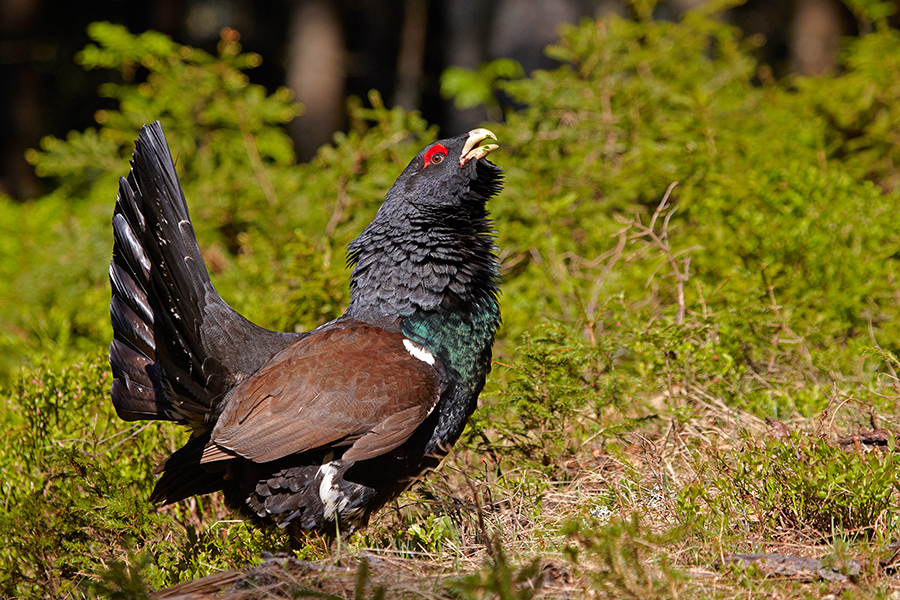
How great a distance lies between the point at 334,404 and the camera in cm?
305

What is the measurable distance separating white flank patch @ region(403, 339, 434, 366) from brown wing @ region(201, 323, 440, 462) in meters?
0.03

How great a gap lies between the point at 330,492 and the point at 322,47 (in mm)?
10593

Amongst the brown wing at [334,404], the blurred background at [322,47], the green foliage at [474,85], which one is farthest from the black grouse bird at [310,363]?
the blurred background at [322,47]

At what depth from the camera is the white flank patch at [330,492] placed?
3.08m

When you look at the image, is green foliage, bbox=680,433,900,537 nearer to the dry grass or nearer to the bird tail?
the dry grass

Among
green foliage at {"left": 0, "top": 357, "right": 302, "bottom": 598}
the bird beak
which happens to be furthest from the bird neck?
green foliage at {"left": 0, "top": 357, "right": 302, "bottom": 598}

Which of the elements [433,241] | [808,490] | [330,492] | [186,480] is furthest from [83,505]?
[808,490]

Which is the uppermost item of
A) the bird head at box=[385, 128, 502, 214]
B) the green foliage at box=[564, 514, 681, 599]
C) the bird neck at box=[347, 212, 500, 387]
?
the bird head at box=[385, 128, 502, 214]

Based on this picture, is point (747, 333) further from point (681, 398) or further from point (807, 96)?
point (807, 96)

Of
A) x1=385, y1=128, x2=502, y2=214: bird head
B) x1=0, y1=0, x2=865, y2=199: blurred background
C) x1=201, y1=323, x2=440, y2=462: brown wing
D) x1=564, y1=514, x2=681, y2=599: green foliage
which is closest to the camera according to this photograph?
x1=564, y1=514, x2=681, y2=599: green foliage

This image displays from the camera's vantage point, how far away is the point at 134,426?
12.6 feet

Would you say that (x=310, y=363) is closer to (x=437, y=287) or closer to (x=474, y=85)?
(x=437, y=287)

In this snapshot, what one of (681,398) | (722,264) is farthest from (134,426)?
(722,264)

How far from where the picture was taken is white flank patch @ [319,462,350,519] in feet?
10.1
